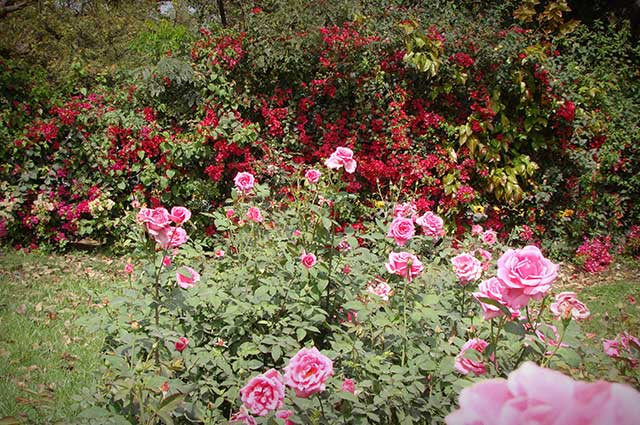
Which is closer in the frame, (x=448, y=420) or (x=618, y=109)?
(x=448, y=420)

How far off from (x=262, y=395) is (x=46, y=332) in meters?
2.90

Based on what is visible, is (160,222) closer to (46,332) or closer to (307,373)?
(307,373)

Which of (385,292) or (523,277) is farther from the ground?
(523,277)

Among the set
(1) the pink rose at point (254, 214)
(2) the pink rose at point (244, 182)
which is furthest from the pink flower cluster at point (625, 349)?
(2) the pink rose at point (244, 182)

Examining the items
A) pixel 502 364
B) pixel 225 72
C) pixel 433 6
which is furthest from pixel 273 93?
pixel 502 364

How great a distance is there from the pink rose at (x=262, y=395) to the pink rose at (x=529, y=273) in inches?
25.5

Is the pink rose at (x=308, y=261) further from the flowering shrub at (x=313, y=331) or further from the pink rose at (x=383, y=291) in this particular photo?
the pink rose at (x=383, y=291)

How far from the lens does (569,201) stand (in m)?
5.98

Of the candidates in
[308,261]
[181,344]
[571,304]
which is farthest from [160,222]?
[571,304]

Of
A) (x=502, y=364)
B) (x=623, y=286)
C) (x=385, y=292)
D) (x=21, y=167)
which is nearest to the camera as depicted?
(x=502, y=364)

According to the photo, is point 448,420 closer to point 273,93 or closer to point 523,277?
point 523,277

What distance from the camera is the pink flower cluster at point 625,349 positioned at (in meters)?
1.51

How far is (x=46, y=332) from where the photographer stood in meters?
3.55

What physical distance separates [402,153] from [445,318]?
3421 mm
